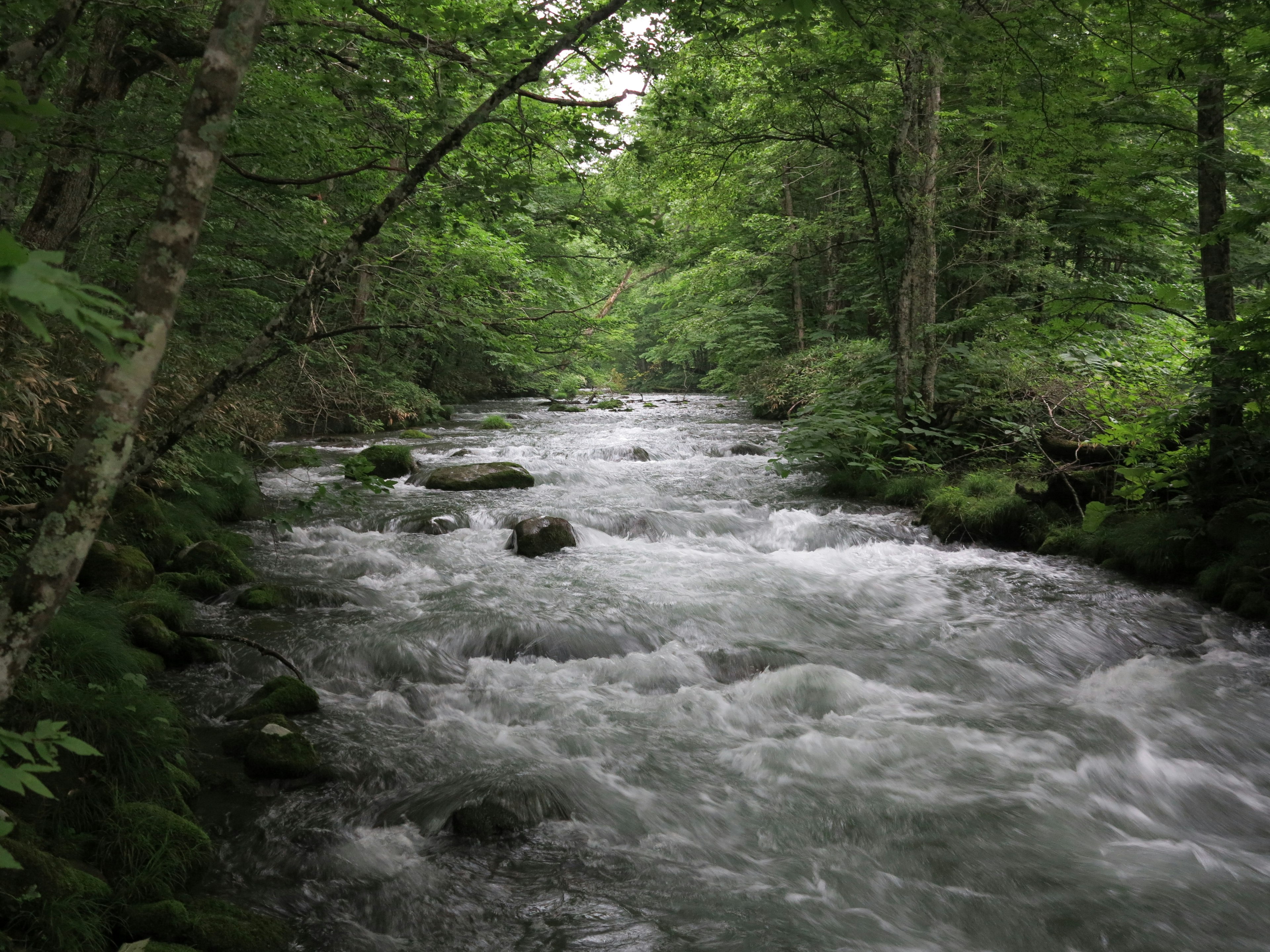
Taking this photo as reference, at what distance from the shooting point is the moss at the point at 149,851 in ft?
10.1

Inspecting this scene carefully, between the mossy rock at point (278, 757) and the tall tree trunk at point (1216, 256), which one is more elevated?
the tall tree trunk at point (1216, 256)

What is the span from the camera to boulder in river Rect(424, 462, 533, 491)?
12.0 meters

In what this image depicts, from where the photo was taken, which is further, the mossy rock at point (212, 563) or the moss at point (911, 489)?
the moss at point (911, 489)

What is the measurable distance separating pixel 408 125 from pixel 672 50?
5.60 feet

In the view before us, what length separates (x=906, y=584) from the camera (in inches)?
330

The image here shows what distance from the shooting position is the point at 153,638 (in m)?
5.42

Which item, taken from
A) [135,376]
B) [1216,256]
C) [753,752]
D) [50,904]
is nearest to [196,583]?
[50,904]

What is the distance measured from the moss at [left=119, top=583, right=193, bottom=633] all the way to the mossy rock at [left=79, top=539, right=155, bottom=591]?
0.14 metres

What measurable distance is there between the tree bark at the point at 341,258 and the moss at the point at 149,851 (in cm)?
153

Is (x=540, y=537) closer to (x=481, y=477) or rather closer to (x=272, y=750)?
(x=481, y=477)

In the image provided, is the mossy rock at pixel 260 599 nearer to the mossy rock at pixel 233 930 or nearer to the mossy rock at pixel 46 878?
the mossy rock at pixel 233 930

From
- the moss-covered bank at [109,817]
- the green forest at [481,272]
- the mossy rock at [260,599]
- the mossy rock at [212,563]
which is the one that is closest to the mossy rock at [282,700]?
the moss-covered bank at [109,817]

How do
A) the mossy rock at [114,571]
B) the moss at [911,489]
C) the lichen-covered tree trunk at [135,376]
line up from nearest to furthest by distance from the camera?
1. the lichen-covered tree trunk at [135,376]
2. the mossy rock at [114,571]
3. the moss at [911,489]

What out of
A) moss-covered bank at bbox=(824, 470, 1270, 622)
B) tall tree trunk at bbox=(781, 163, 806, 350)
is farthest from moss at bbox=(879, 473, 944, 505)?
tall tree trunk at bbox=(781, 163, 806, 350)
